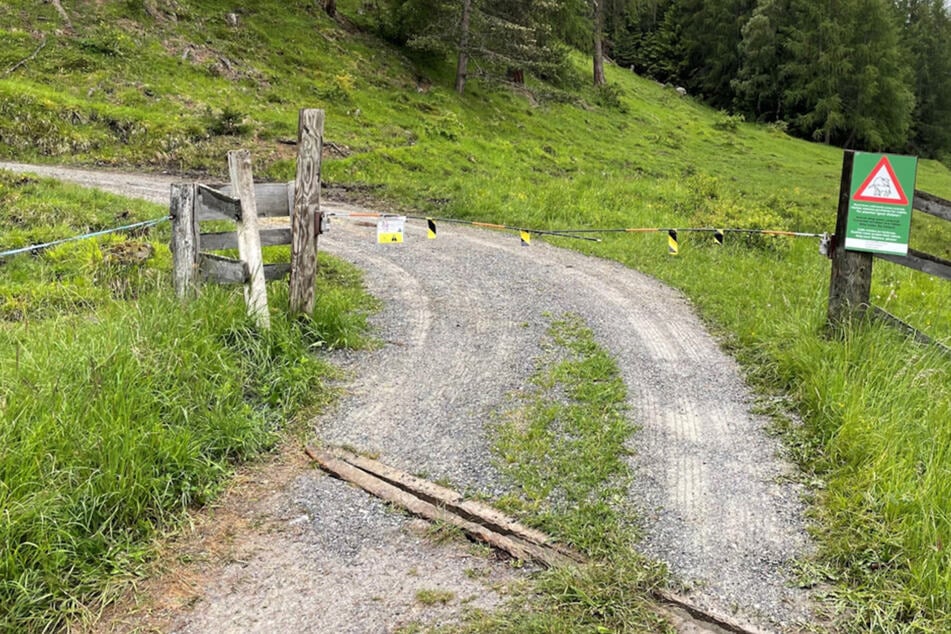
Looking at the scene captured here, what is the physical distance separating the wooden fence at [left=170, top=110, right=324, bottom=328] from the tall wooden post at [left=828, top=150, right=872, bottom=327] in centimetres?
497

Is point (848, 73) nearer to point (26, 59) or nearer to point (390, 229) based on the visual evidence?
point (26, 59)

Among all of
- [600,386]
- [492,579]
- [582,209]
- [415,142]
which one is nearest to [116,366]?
[492,579]

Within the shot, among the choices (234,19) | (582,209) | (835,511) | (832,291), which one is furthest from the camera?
(234,19)

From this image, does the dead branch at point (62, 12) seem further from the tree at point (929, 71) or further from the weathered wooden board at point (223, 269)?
the tree at point (929, 71)

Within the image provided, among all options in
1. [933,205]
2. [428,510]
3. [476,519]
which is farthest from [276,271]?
[933,205]

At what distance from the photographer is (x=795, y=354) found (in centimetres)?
645

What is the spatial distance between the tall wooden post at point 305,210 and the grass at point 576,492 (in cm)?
245

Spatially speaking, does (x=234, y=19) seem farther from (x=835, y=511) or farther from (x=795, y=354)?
(x=835, y=511)

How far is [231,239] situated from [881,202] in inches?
237

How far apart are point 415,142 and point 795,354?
51.3 feet

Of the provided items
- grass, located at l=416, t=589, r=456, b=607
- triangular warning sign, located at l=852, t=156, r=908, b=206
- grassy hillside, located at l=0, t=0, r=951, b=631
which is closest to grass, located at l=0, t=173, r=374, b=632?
grass, located at l=416, t=589, r=456, b=607

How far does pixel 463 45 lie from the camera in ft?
84.7

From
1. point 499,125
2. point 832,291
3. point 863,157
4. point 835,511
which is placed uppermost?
point 499,125

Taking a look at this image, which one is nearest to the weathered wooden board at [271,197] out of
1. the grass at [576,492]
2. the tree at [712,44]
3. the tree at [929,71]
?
the grass at [576,492]
